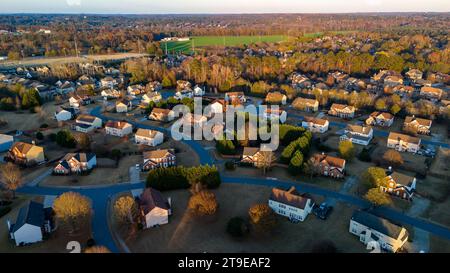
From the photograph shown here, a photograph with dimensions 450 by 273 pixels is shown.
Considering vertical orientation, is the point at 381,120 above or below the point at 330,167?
above

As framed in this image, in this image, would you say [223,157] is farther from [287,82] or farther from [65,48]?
[65,48]

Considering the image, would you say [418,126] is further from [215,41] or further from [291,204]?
[215,41]

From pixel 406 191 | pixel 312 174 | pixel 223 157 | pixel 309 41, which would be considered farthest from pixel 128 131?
pixel 309 41

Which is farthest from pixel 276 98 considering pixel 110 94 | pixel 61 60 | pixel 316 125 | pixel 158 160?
pixel 61 60

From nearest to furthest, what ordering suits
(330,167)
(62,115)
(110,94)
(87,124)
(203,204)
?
(203,204), (330,167), (87,124), (62,115), (110,94)

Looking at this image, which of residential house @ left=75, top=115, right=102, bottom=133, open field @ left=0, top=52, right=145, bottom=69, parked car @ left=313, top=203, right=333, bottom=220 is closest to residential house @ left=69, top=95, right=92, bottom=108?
residential house @ left=75, top=115, right=102, bottom=133

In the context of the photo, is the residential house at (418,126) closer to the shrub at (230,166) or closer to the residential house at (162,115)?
the shrub at (230,166)

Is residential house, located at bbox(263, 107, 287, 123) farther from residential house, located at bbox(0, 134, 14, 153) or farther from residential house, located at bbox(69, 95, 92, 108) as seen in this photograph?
residential house, located at bbox(0, 134, 14, 153)

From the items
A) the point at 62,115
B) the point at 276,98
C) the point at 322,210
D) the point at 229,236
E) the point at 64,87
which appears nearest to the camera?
the point at 229,236
